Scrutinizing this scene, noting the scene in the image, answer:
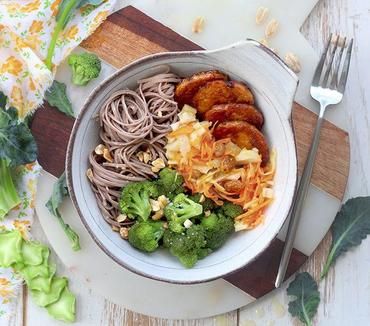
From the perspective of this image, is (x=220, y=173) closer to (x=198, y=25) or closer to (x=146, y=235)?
(x=146, y=235)

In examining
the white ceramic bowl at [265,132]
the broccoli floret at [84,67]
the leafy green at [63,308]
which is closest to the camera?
the white ceramic bowl at [265,132]

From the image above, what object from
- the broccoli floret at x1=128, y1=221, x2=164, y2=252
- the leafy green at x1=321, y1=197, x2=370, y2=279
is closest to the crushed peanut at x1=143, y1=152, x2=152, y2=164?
the broccoli floret at x1=128, y1=221, x2=164, y2=252

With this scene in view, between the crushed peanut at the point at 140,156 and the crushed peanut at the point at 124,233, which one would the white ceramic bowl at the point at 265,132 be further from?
the crushed peanut at the point at 140,156

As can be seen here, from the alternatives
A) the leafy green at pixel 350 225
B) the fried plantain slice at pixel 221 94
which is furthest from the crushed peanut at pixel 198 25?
the leafy green at pixel 350 225

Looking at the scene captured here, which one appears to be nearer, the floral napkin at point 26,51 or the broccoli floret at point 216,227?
the broccoli floret at point 216,227

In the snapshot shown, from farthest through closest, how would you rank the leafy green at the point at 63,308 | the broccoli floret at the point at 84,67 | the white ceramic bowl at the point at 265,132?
the leafy green at the point at 63,308 < the broccoli floret at the point at 84,67 < the white ceramic bowl at the point at 265,132

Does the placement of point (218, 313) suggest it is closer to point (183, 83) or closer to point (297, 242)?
point (297, 242)

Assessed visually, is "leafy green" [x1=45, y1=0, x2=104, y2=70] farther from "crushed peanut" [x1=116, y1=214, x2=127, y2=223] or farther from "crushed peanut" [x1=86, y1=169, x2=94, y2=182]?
"crushed peanut" [x1=116, y1=214, x2=127, y2=223]
